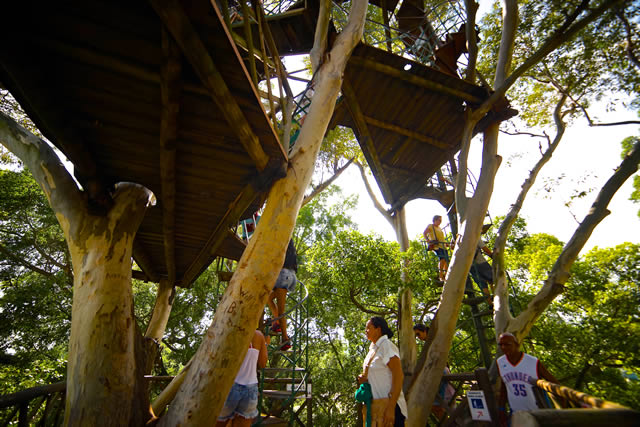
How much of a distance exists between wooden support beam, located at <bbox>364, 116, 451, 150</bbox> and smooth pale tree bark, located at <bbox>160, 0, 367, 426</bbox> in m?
3.01

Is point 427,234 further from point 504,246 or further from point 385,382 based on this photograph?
point 385,382

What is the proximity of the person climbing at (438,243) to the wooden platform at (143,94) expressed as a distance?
5.32 meters

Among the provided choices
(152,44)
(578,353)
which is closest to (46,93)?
(152,44)

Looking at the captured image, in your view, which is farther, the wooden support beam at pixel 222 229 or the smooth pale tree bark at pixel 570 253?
the smooth pale tree bark at pixel 570 253

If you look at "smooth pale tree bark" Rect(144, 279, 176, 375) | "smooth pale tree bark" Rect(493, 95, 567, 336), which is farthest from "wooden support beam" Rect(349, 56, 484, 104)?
"smooth pale tree bark" Rect(144, 279, 176, 375)

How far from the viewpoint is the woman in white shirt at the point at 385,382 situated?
2.85 m

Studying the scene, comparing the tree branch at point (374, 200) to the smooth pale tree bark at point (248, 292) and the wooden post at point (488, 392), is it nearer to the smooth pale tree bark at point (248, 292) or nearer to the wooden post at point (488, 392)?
the wooden post at point (488, 392)

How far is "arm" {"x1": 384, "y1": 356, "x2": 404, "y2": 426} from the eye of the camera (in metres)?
2.80

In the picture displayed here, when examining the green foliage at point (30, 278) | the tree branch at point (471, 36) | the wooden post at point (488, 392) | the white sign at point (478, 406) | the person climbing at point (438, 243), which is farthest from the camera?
the green foliage at point (30, 278)

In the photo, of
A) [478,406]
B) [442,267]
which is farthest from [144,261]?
[442,267]

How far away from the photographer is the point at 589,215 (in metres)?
4.33

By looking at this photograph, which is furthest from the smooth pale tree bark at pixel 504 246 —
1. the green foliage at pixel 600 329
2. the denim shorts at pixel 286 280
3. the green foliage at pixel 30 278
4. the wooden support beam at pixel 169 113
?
the green foliage at pixel 30 278

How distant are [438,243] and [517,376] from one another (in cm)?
425

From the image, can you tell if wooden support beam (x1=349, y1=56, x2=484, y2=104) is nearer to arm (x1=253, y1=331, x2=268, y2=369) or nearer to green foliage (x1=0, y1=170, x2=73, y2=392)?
arm (x1=253, y1=331, x2=268, y2=369)
